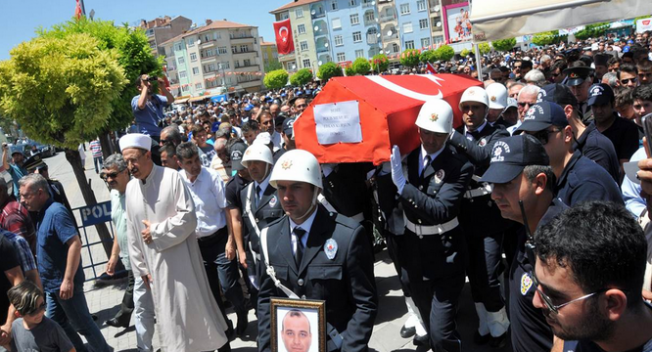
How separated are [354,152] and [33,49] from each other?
448cm

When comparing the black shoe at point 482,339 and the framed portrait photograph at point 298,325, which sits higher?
the framed portrait photograph at point 298,325

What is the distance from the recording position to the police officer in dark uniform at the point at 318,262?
2.86 m

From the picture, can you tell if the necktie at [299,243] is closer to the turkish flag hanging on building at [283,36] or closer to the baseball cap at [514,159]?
the baseball cap at [514,159]

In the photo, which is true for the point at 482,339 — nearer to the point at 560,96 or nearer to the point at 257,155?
the point at 560,96

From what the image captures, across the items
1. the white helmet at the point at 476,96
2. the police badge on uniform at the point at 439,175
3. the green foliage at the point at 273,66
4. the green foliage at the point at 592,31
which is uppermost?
the green foliage at the point at 273,66

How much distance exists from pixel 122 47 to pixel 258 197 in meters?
3.66

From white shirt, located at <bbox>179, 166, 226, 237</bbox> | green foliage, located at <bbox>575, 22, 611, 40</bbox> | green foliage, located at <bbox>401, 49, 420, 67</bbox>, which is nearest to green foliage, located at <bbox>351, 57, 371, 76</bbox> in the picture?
green foliage, located at <bbox>401, 49, 420, 67</bbox>

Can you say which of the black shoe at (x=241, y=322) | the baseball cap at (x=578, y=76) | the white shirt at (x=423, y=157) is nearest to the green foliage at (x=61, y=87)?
the black shoe at (x=241, y=322)

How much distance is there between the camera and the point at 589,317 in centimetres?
154

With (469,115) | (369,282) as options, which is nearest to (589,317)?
(369,282)

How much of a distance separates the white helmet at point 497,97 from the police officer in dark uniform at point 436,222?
138cm

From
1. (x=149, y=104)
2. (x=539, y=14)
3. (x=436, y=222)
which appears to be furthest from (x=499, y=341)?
(x=149, y=104)

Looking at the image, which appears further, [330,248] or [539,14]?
[539,14]

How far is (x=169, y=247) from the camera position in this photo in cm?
443
